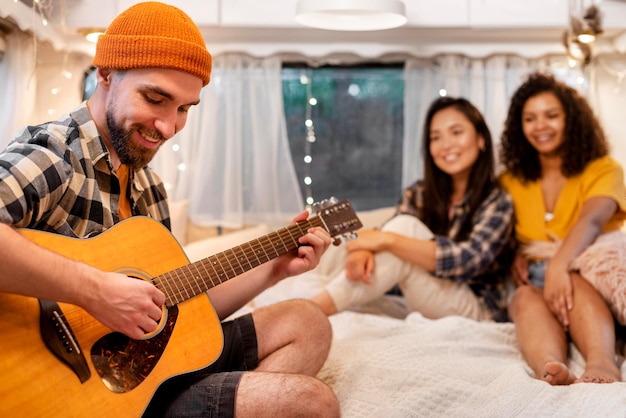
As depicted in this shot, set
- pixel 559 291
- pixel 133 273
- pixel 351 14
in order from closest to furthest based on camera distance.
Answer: pixel 133 273
pixel 559 291
pixel 351 14

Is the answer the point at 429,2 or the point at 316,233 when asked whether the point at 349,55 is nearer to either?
the point at 429,2

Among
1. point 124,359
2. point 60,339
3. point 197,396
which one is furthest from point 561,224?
point 60,339

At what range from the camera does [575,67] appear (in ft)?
10.0

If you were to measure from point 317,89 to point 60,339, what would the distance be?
2185mm

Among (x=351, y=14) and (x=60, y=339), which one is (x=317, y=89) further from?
(x=60, y=339)

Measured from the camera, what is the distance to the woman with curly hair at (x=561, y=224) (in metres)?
2.04

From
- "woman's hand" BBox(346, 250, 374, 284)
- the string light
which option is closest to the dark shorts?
"woman's hand" BBox(346, 250, 374, 284)

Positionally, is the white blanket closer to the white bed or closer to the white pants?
the white bed

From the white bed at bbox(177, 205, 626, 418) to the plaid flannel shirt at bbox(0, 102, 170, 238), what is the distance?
2.26 feet

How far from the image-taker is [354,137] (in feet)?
10.8

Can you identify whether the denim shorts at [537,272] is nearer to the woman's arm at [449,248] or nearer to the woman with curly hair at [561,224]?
the woman with curly hair at [561,224]

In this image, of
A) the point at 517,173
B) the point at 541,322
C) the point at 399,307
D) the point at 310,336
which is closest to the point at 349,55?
the point at 517,173

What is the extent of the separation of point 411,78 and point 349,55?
291mm

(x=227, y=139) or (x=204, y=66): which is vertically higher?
(x=204, y=66)
